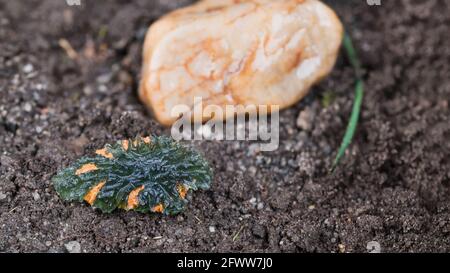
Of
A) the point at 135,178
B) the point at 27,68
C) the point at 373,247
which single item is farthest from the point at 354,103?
A: the point at 27,68

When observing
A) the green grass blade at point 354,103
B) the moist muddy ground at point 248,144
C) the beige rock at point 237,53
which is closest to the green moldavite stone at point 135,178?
the moist muddy ground at point 248,144

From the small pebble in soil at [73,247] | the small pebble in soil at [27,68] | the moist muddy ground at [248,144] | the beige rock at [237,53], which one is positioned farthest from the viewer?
the small pebble in soil at [27,68]

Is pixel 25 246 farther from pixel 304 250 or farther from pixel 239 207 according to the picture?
pixel 304 250

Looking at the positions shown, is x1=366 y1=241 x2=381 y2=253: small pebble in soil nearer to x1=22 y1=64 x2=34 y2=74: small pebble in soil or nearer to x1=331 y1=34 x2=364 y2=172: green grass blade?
x1=331 y1=34 x2=364 y2=172: green grass blade

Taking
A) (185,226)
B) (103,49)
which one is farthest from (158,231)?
(103,49)

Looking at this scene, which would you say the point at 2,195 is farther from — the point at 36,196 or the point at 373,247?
the point at 373,247

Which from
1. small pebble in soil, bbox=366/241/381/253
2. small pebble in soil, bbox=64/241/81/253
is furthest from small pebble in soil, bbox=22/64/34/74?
small pebble in soil, bbox=366/241/381/253

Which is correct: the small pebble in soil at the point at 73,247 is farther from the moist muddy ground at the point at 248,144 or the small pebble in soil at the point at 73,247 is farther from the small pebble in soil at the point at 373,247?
the small pebble in soil at the point at 373,247
